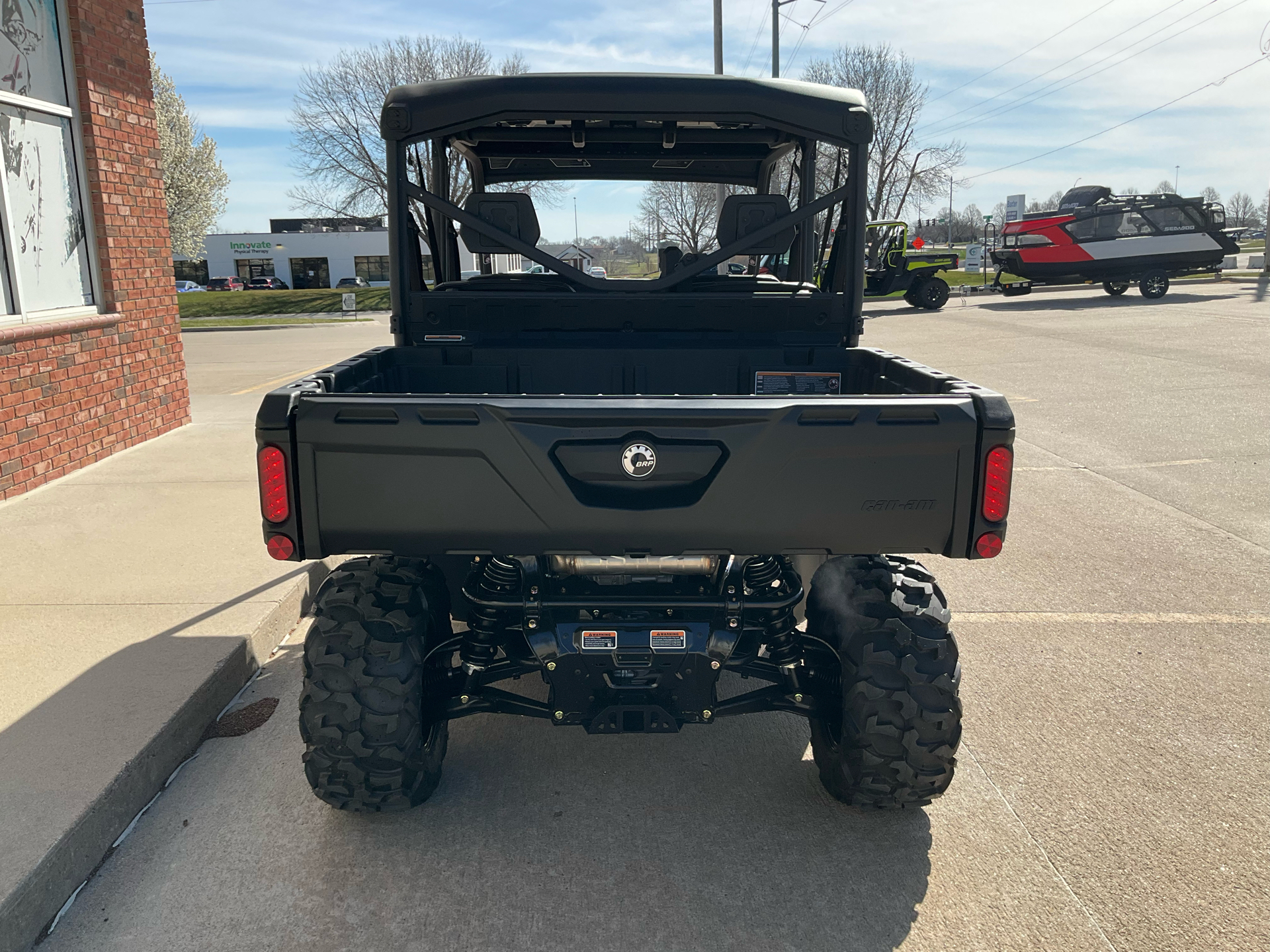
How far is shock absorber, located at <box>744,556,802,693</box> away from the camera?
10.3ft

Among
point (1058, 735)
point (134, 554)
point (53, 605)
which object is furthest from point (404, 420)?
point (134, 554)

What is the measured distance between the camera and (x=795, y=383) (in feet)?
12.8

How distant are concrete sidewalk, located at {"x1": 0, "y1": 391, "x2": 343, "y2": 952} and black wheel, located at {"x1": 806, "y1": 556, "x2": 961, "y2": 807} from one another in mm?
2345

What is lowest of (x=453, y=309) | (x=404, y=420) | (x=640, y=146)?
(x=404, y=420)

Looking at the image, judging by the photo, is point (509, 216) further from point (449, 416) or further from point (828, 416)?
point (828, 416)

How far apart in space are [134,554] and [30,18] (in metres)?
4.50

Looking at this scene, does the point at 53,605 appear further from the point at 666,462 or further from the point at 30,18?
the point at 30,18

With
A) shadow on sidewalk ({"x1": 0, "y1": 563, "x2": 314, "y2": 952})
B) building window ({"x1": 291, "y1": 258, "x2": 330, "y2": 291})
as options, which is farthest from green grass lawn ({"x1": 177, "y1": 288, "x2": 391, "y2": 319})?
shadow on sidewalk ({"x1": 0, "y1": 563, "x2": 314, "y2": 952})

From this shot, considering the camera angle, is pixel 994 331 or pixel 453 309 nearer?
pixel 453 309

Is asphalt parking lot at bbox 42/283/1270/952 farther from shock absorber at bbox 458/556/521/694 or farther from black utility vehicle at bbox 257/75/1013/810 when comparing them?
shock absorber at bbox 458/556/521/694

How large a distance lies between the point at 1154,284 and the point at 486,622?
27.9 meters

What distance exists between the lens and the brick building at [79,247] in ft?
22.7

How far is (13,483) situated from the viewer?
6668mm

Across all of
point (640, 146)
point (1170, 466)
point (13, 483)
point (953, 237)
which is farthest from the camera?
point (953, 237)
